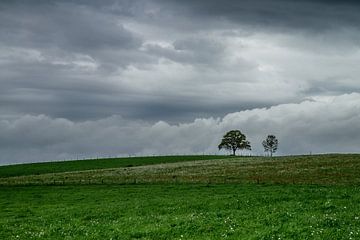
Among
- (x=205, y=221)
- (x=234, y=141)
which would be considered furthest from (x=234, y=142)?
(x=205, y=221)

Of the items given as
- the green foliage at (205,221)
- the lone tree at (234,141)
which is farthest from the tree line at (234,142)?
the green foliage at (205,221)

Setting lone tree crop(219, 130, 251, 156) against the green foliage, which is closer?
the green foliage

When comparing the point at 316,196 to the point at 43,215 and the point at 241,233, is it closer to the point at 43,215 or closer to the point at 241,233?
the point at 241,233

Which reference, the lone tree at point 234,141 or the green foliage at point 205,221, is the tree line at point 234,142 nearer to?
the lone tree at point 234,141

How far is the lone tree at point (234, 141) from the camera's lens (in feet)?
586

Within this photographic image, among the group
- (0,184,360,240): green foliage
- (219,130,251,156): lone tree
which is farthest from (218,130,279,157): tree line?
(0,184,360,240): green foliage

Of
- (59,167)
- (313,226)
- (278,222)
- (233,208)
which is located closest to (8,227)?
(233,208)

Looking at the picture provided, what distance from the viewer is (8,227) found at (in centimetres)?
2989

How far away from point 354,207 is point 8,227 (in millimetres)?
20828

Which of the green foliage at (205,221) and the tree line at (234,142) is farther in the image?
the tree line at (234,142)

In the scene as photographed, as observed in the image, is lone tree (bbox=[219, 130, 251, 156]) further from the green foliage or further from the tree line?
the green foliage

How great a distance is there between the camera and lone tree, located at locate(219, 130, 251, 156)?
7028 inches

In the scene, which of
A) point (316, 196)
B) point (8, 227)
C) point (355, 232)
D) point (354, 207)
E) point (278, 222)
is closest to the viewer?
point (355, 232)

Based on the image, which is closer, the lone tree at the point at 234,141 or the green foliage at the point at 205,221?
the green foliage at the point at 205,221
